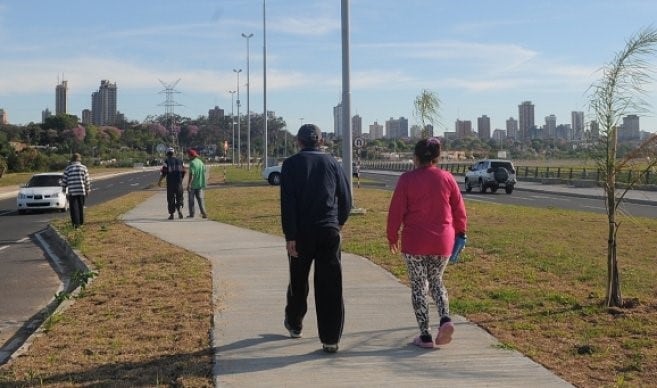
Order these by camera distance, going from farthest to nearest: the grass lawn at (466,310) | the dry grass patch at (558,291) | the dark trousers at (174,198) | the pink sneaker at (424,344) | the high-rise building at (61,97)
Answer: the high-rise building at (61,97) → the dark trousers at (174,198) → the pink sneaker at (424,344) → the dry grass patch at (558,291) → the grass lawn at (466,310)

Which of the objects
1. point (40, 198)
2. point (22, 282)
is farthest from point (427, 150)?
point (40, 198)

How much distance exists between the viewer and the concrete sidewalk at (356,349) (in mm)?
5336

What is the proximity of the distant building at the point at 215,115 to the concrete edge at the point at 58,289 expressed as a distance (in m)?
146

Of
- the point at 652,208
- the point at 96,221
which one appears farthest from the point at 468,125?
the point at 96,221

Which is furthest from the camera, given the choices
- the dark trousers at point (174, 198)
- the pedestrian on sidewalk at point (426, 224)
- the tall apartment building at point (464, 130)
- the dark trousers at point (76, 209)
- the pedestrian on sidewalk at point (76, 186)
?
the tall apartment building at point (464, 130)

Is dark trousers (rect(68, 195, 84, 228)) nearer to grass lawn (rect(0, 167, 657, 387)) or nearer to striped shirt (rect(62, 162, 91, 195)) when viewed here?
striped shirt (rect(62, 162, 91, 195))

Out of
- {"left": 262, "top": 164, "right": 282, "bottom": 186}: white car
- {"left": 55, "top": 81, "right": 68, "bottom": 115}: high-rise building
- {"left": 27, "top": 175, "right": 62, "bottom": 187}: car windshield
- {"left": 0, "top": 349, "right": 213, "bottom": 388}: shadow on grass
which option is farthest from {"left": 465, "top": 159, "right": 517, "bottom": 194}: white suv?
{"left": 55, "top": 81, "right": 68, "bottom": 115}: high-rise building

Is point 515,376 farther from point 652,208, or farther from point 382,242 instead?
point 652,208

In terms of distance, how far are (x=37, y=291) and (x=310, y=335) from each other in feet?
16.4

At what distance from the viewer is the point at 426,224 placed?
602 cm

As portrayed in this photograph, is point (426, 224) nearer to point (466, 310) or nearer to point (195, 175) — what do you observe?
point (466, 310)

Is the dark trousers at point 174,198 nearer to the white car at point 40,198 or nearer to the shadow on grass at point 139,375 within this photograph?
the white car at point 40,198

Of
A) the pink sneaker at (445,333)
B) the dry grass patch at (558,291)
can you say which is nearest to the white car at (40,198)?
the dry grass patch at (558,291)

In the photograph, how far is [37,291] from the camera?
10.1 m
